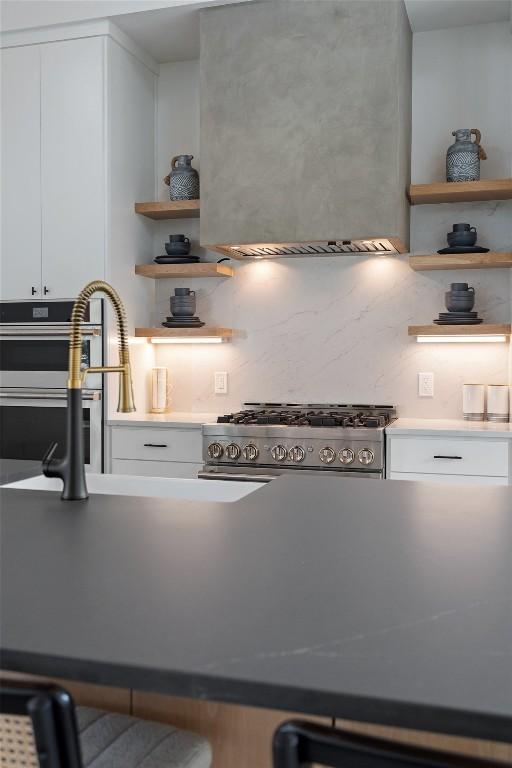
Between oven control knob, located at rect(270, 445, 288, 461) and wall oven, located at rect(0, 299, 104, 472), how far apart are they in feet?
2.96

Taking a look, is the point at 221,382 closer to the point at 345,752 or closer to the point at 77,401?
the point at 77,401

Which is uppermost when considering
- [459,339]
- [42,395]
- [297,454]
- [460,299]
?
[460,299]

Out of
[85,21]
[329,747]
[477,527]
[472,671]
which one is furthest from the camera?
[85,21]

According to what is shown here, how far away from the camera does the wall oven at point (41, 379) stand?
3965 millimetres

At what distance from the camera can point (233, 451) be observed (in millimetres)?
3736

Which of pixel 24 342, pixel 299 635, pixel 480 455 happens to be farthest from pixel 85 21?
pixel 299 635

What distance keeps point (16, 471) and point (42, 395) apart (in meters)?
1.79

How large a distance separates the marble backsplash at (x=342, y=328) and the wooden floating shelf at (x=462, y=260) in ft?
0.74

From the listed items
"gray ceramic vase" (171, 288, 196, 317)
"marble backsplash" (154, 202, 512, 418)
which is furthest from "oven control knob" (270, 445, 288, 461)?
"gray ceramic vase" (171, 288, 196, 317)

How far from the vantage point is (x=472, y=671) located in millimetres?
867

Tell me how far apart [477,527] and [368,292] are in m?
2.75

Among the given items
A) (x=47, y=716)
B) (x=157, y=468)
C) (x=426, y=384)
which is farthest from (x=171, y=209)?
(x=47, y=716)

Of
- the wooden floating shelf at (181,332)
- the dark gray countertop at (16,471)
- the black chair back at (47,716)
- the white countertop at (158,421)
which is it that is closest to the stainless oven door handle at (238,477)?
the white countertop at (158,421)

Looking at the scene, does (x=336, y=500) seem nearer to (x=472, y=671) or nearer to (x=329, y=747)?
(x=472, y=671)
